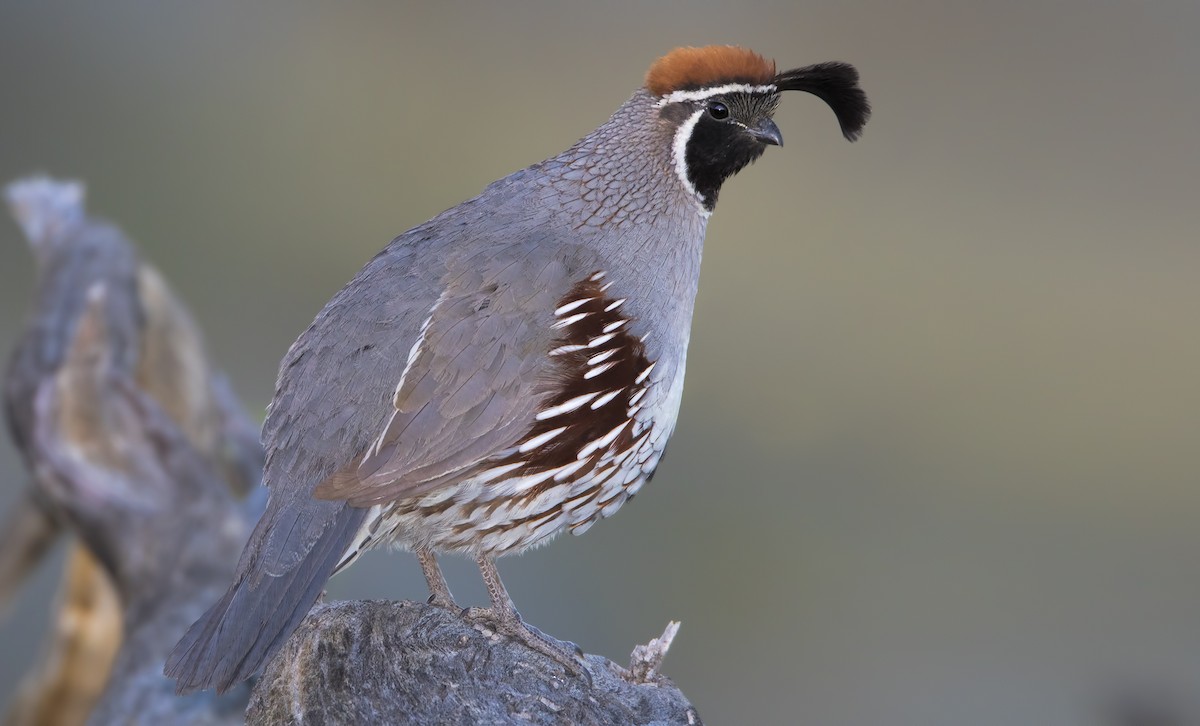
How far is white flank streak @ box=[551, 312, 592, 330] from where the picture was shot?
7.80 feet

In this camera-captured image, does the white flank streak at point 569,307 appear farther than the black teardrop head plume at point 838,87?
No

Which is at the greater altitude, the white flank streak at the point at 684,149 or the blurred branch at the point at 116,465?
the white flank streak at the point at 684,149

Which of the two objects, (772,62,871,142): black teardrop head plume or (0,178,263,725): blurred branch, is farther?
(0,178,263,725): blurred branch

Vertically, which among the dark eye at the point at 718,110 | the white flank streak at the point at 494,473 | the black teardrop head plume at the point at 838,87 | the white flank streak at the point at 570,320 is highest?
the black teardrop head plume at the point at 838,87

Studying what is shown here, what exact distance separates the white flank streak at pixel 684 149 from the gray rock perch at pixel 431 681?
963 millimetres

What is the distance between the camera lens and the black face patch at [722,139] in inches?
103

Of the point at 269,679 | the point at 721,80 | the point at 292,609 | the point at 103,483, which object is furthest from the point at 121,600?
the point at 721,80

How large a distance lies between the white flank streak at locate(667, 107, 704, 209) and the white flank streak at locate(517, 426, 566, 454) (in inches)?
25.5

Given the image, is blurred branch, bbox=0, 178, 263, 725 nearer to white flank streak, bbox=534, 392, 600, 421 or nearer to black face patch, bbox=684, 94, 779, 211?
white flank streak, bbox=534, 392, 600, 421

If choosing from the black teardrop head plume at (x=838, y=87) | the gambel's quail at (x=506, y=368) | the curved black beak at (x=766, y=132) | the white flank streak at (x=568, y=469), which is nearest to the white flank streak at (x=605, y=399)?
the gambel's quail at (x=506, y=368)

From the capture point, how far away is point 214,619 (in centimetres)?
208

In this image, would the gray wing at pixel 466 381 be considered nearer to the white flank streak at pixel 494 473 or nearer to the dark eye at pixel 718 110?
the white flank streak at pixel 494 473

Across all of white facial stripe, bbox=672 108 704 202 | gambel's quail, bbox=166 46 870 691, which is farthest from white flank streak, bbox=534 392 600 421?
white facial stripe, bbox=672 108 704 202

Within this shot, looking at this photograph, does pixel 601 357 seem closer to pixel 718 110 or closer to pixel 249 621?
pixel 718 110
